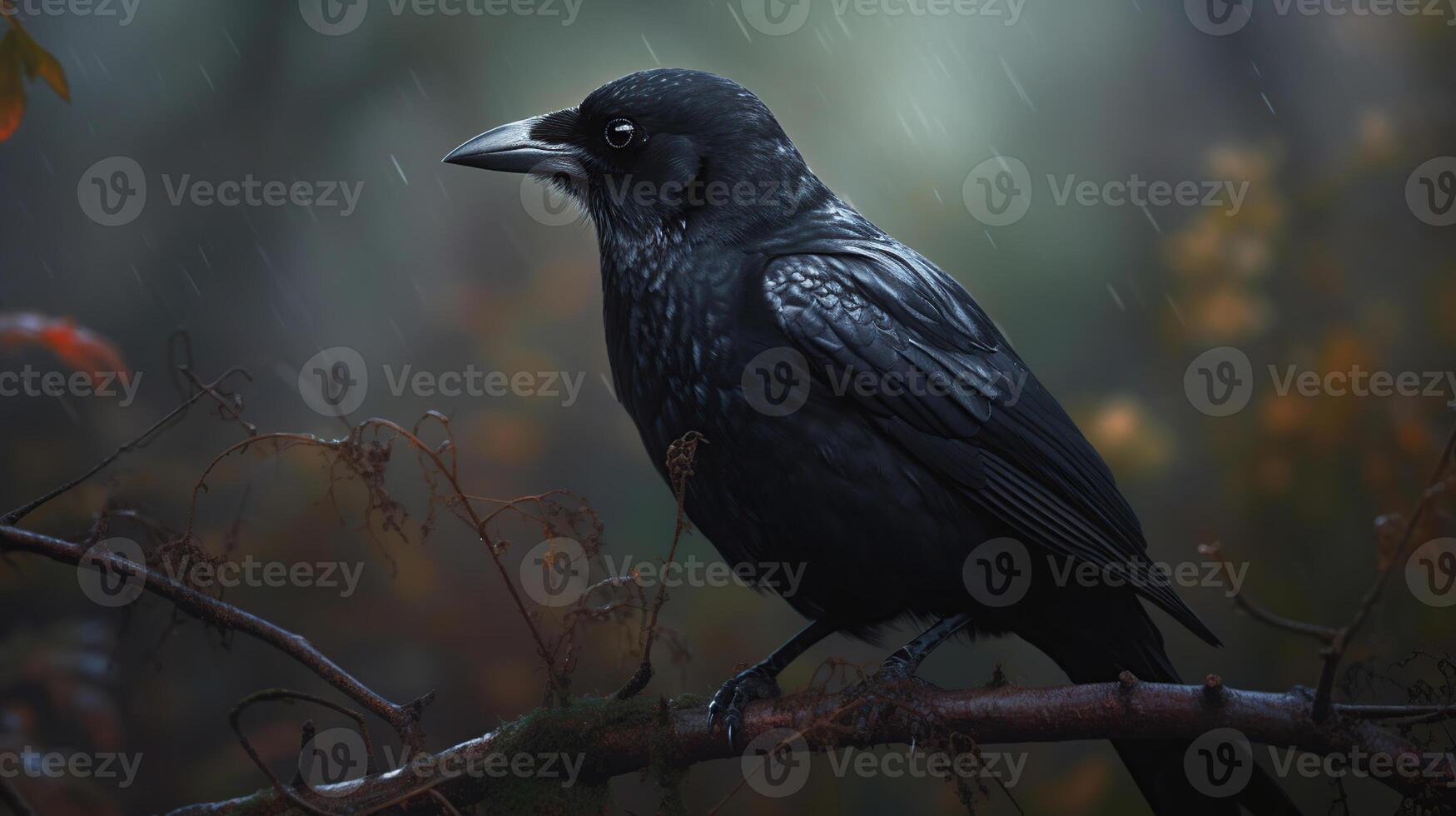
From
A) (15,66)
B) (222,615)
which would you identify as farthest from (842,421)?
(15,66)

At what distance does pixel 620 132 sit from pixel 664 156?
0.15 meters

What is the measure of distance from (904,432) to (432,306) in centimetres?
215

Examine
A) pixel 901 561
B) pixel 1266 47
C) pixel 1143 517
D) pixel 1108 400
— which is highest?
pixel 1266 47

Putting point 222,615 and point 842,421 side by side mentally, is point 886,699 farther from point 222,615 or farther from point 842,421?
point 222,615

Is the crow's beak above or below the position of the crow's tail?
above

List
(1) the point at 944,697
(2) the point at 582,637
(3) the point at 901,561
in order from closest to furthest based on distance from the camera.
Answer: (1) the point at 944,697 < (3) the point at 901,561 < (2) the point at 582,637

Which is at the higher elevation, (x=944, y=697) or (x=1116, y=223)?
(x=1116, y=223)

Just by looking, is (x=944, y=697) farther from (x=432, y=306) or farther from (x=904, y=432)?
(x=432, y=306)

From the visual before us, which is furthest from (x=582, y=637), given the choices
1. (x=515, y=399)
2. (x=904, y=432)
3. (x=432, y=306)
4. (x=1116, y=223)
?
(x=1116, y=223)

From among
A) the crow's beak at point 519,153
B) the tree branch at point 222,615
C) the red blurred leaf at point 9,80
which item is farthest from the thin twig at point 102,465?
the crow's beak at point 519,153

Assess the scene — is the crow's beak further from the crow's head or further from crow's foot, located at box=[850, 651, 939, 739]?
crow's foot, located at box=[850, 651, 939, 739]

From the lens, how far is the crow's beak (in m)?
2.87

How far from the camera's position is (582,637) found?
2727 mm

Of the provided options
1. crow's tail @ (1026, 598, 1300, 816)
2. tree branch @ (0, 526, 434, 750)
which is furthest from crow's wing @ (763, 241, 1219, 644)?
tree branch @ (0, 526, 434, 750)
